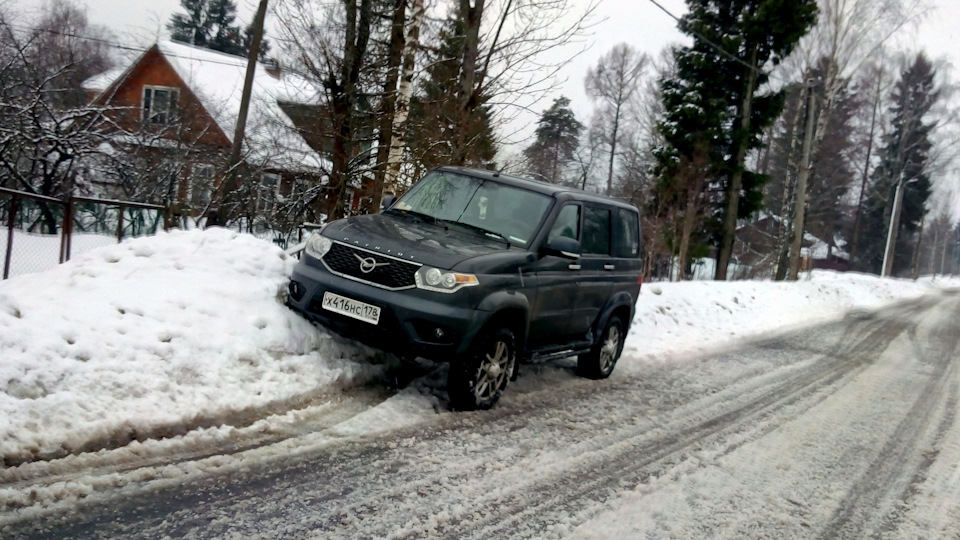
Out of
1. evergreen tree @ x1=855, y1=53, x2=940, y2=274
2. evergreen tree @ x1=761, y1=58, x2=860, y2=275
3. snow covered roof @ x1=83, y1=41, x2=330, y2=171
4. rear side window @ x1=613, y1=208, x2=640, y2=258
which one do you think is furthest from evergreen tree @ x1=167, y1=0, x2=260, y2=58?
rear side window @ x1=613, y1=208, x2=640, y2=258

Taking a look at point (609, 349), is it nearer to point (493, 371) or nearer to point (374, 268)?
point (493, 371)

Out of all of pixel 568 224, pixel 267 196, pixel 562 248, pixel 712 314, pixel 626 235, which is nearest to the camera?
pixel 562 248

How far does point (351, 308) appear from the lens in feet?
18.7

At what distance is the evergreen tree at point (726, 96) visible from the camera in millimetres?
26297

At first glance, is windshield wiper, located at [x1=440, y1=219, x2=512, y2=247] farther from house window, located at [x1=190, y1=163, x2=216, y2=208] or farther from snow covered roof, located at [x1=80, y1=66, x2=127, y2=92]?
snow covered roof, located at [x1=80, y1=66, x2=127, y2=92]

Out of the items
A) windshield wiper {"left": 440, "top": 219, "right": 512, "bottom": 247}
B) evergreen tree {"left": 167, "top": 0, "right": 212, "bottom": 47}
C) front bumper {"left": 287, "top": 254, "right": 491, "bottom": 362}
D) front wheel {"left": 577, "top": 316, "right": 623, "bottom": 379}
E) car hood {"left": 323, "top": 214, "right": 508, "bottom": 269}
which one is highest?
evergreen tree {"left": 167, "top": 0, "right": 212, "bottom": 47}

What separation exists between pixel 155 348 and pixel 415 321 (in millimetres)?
1827

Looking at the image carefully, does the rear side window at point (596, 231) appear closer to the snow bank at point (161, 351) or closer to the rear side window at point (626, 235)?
the rear side window at point (626, 235)

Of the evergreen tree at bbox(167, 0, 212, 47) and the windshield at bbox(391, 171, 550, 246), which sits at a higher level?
the evergreen tree at bbox(167, 0, 212, 47)

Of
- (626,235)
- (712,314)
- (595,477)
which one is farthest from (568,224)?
(712,314)

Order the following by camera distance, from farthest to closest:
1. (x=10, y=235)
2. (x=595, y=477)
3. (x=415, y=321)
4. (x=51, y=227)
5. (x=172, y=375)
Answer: (x=51, y=227)
(x=10, y=235)
(x=415, y=321)
(x=172, y=375)
(x=595, y=477)

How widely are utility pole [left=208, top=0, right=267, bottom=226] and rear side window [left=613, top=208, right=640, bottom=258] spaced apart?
871 cm

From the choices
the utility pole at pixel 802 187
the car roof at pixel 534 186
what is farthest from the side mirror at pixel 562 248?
the utility pole at pixel 802 187

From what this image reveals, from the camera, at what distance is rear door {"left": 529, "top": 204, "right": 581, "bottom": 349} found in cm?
646
